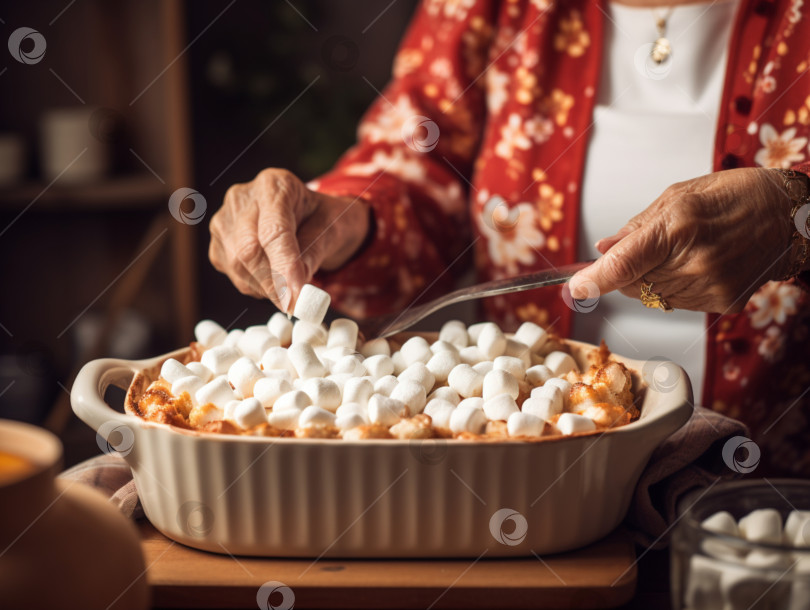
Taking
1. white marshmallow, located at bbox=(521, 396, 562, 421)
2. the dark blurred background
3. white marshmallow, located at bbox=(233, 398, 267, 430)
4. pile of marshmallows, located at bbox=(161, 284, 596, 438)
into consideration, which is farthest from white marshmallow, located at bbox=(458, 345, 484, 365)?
the dark blurred background

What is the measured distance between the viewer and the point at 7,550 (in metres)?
0.37

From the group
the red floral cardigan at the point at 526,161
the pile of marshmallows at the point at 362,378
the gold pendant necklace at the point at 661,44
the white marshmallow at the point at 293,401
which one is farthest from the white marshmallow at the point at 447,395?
the gold pendant necklace at the point at 661,44

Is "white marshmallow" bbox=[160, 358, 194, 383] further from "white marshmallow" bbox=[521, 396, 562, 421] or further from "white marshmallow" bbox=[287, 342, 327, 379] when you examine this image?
"white marshmallow" bbox=[521, 396, 562, 421]

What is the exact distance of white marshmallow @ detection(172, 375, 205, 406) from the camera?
620mm

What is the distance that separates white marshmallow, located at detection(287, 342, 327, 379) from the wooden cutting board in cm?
16

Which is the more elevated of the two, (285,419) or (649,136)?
(649,136)

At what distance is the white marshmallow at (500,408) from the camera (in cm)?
59

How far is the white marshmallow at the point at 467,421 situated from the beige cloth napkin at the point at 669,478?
0.47 feet

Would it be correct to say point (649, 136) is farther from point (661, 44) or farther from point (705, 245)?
point (705, 245)

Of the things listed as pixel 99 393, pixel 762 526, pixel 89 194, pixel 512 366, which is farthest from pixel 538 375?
pixel 89 194

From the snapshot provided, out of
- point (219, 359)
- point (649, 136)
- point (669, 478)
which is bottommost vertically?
point (669, 478)

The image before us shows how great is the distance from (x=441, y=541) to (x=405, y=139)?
64 centimetres

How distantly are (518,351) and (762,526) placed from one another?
0.92ft

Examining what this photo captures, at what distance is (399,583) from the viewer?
531 millimetres
